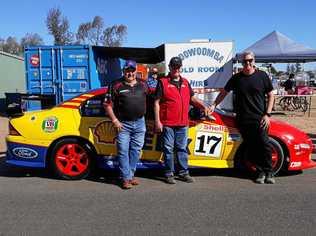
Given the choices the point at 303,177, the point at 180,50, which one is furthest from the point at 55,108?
the point at 180,50

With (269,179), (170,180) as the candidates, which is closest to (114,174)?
(170,180)

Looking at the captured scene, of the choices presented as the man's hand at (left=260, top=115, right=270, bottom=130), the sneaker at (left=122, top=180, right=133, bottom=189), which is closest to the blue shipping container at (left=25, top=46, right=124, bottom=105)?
the sneaker at (left=122, top=180, right=133, bottom=189)

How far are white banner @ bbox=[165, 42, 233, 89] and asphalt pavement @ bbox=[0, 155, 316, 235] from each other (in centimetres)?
544

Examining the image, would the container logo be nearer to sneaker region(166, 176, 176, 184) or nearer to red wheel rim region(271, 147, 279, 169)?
sneaker region(166, 176, 176, 184)

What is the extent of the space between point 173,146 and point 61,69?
999 cm

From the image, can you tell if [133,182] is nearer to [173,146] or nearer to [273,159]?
[173,146]

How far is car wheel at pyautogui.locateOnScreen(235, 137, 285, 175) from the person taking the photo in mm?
7000

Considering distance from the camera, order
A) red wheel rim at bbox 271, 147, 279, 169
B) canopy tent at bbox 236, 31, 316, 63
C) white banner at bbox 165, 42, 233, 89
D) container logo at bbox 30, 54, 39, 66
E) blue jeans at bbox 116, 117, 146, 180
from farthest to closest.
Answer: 1. canopy tent at bbox 236, 31, 316, 63
2. container logo at bbox 30, 54, 39, 66
3. white banner at bbox 165, 42, 233, 89
4. red wheel rim at bbox 271, 147, 279, 169
5. blue jeans at bbox 116, 117, 146, 180

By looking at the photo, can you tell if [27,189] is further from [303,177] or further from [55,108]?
[303,177]

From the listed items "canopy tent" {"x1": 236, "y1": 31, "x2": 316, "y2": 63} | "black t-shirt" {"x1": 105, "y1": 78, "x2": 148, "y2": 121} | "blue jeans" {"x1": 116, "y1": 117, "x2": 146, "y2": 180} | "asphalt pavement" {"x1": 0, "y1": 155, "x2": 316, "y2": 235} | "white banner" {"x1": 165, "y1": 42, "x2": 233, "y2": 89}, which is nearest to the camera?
"asphalt pavement" {"x1": 0, "y1": 155, "x2": 316, "y2": 235}

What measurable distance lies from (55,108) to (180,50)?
5894 millimetres

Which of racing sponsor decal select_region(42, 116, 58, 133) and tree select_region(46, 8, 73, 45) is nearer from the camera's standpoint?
racing sponsor decal select_region(42, 116, 58, 133)

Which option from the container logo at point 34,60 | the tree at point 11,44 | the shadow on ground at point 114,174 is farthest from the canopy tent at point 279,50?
the tree at point 11,44

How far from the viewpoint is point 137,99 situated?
6527mm
